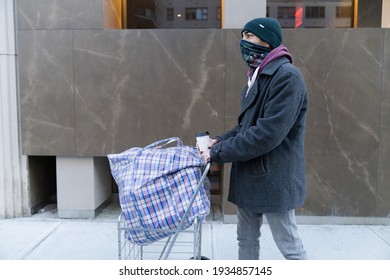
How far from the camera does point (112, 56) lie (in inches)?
174

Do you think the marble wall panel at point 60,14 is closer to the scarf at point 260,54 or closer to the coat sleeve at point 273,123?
the scarf at point 260,54

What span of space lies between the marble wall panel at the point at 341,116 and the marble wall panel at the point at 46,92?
2.76m

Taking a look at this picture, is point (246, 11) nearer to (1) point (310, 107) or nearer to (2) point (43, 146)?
(1) point (310, 107)

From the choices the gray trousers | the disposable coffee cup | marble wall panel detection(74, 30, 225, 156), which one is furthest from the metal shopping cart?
marble wall panel detection(74, 30, 225, 156)

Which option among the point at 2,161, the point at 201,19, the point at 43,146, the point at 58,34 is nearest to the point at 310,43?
the point at 201,19

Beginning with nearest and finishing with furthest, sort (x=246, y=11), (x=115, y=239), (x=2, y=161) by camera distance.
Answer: (x=115, y=239), (x=246, y=11), (x=2, y=161)

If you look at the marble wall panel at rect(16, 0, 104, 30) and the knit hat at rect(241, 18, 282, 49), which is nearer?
the knit hat at rect(241, 18, 282, 49)

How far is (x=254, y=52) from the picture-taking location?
2463mm

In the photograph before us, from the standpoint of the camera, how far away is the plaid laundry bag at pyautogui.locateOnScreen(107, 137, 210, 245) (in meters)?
2.29

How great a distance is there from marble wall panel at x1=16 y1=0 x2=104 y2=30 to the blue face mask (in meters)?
2.52

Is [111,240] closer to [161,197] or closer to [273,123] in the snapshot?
[161,197]

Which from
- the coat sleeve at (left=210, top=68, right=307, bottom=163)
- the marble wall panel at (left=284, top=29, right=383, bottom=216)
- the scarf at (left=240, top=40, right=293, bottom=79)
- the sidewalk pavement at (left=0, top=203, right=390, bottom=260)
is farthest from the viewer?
the marble wall panel at (left=284, top=29, right=383, bottom=216)

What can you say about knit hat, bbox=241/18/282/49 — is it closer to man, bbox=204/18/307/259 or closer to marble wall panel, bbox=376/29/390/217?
man, bbox=204/18/307/259

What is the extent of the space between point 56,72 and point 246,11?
8.02 feet
